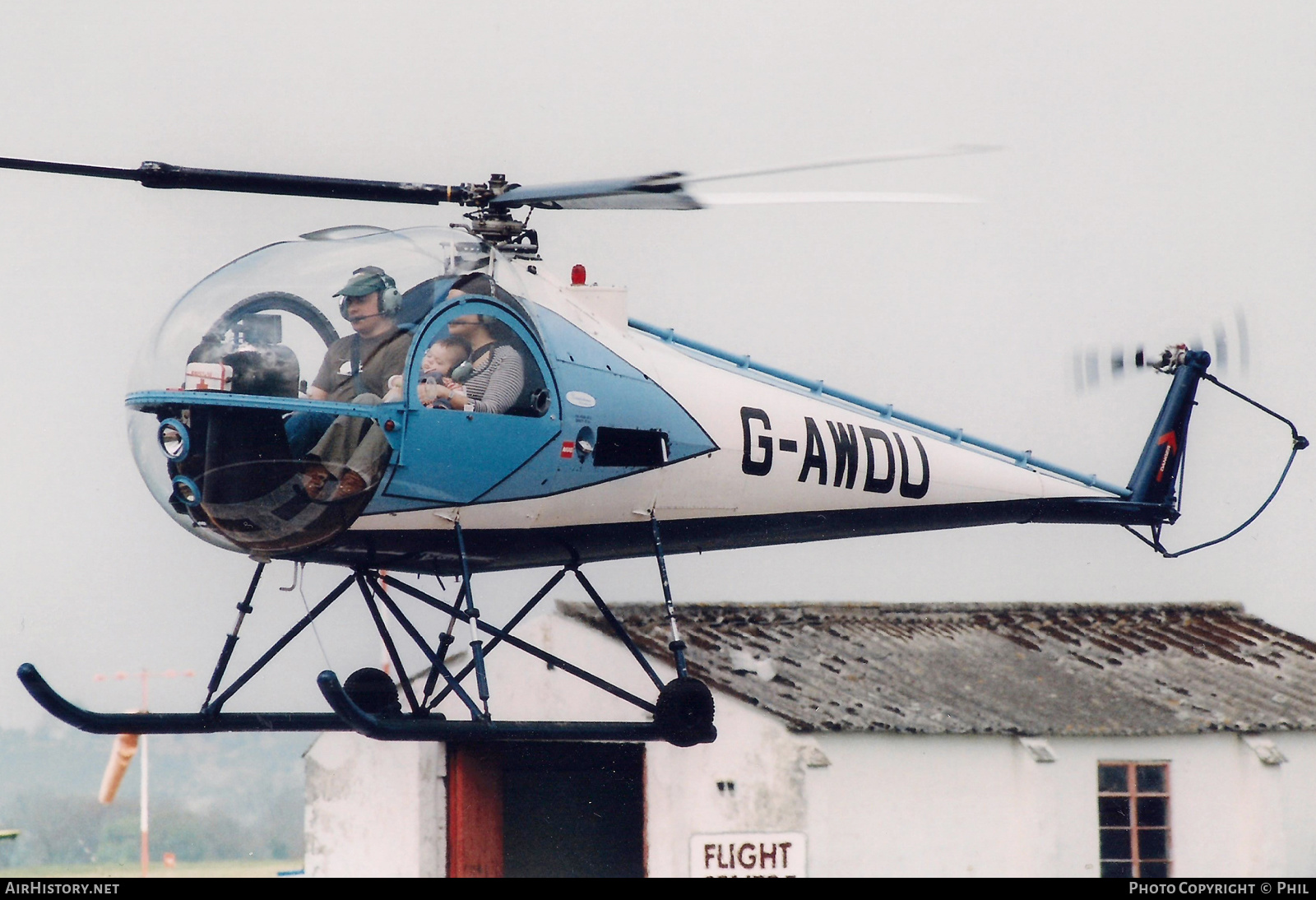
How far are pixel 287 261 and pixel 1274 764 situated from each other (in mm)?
15855

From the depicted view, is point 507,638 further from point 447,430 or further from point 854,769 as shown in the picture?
point 854,769

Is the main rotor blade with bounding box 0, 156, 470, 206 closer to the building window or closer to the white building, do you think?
the white building

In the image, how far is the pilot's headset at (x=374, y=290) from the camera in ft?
37.2

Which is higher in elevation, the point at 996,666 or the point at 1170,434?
the point at 1170,434

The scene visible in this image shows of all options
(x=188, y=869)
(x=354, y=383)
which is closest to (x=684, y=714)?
(x=354, y=383)

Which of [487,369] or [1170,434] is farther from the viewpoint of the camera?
[1170,434]

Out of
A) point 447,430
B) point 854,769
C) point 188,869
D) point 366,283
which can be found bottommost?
point 188,869

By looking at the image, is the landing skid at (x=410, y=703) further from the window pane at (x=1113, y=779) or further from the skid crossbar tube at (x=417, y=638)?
the window pane at (x=1113, y=779)

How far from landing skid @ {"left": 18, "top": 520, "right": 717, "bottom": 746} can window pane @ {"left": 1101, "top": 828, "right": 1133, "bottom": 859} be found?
414 inches

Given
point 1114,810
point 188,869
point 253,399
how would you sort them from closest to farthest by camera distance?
1. point 253,399
2. point 1114,810
3. point 188,869

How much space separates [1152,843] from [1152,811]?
0.39 m

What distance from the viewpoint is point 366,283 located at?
11422 millimetres

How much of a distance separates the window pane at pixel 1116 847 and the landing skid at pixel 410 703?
1051 cm
